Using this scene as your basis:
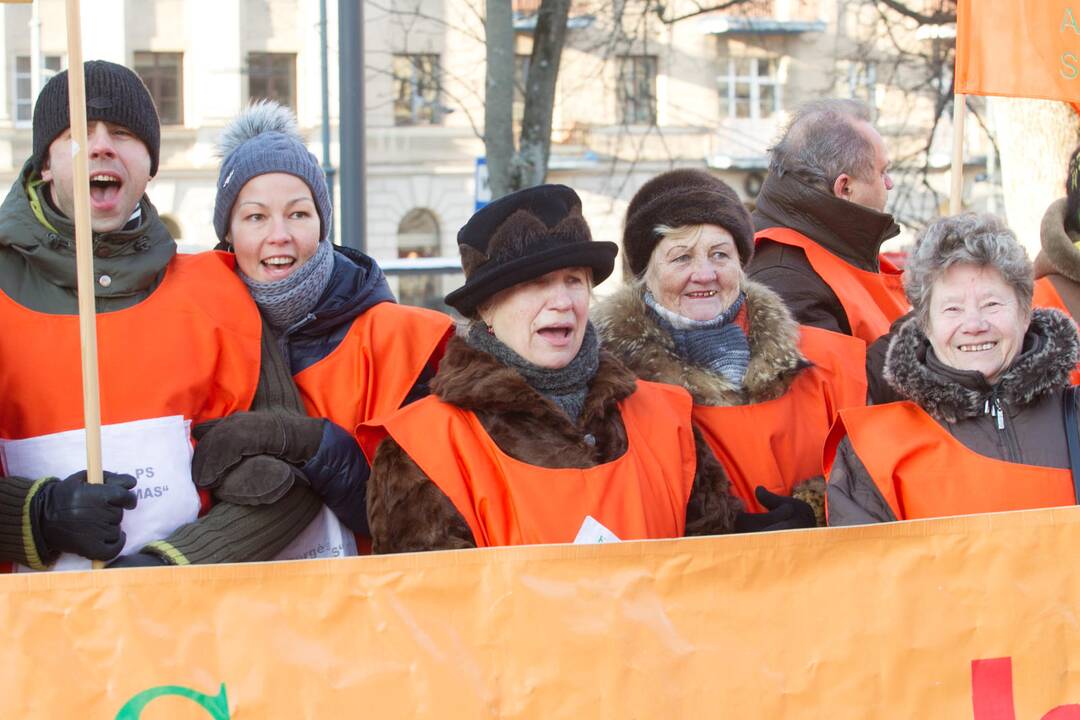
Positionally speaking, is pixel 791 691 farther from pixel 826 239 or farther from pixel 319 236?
pixel 826 239

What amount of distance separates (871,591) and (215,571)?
4.27 feet

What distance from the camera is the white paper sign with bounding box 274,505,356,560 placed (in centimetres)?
351

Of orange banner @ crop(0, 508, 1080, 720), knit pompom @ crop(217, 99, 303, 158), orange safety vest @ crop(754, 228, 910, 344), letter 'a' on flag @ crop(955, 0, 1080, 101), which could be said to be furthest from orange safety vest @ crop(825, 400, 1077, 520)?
knit pompom @ crop(217, 99, 303, 158)

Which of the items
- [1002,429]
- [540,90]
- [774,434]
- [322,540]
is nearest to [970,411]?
[1002,429]

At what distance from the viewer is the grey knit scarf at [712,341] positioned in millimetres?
3803

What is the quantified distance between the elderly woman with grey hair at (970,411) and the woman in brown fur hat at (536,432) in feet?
1.07

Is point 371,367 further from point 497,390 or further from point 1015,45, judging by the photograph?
point 1015,45

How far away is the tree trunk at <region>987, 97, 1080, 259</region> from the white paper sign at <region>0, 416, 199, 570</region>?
21.7 ft

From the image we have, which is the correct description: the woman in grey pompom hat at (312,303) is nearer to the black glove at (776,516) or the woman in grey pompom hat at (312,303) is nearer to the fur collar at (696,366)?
the fur collar at (696,366)

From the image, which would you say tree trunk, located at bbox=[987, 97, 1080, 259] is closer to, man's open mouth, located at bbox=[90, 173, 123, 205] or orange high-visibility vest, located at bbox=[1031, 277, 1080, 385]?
orange high-visibility vest, located at bbox=[1031, 277, 1080, 385]

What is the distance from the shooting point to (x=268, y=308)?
368cm

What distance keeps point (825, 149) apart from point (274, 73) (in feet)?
91.1

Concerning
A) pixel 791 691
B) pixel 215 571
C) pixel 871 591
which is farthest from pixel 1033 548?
pixel 215 571

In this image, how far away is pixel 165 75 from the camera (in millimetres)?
31062
